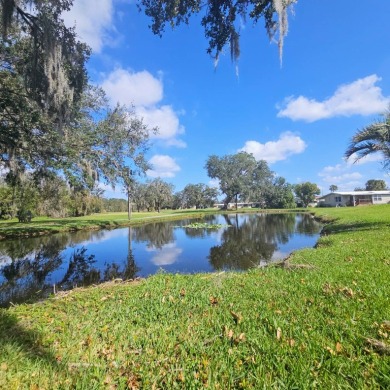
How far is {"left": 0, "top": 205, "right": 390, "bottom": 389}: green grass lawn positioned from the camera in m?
2.45

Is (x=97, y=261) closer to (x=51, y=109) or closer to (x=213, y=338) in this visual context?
(x=51, y=109)

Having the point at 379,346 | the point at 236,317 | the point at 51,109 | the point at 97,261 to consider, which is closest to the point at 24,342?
the point at 236,317

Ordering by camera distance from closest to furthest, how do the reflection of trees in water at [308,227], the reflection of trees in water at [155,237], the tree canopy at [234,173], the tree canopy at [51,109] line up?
the tree canopy at [51,109]
the reflection of trees in water at [155,237]
the reflection of trees in water at [308,227]
the tree canopy at [234,173]

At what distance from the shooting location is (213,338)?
312 centimetres

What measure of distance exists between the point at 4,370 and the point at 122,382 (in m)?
1.15

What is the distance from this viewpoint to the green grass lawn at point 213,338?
245cm

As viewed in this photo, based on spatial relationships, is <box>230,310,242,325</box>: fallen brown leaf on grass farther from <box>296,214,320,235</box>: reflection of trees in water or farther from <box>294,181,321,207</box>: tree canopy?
<box>294,181,321,207</box>: tree canopy

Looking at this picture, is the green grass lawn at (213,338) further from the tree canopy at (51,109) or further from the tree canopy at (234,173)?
the tree canopy at (234,173)

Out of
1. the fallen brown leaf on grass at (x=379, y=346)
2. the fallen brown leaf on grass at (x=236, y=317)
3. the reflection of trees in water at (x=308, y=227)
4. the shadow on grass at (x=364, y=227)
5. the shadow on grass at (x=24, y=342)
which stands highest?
the shadow on grass at (x=364, y=227)

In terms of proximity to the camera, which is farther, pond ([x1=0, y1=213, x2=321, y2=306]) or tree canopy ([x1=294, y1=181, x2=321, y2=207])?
tree canopy ([x1=294, y1=181, x2=321, y2=207])

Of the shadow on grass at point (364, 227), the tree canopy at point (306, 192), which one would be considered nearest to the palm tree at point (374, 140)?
the shadow on grass at point (364, 227)

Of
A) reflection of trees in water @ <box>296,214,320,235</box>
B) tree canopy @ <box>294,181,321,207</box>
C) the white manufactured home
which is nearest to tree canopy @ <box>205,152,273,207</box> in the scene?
tree canopy @ <box>294,181,321,207</box>

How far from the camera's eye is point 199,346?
2998 mm

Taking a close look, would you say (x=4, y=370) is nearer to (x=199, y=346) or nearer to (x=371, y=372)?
(x=199, y=346)
